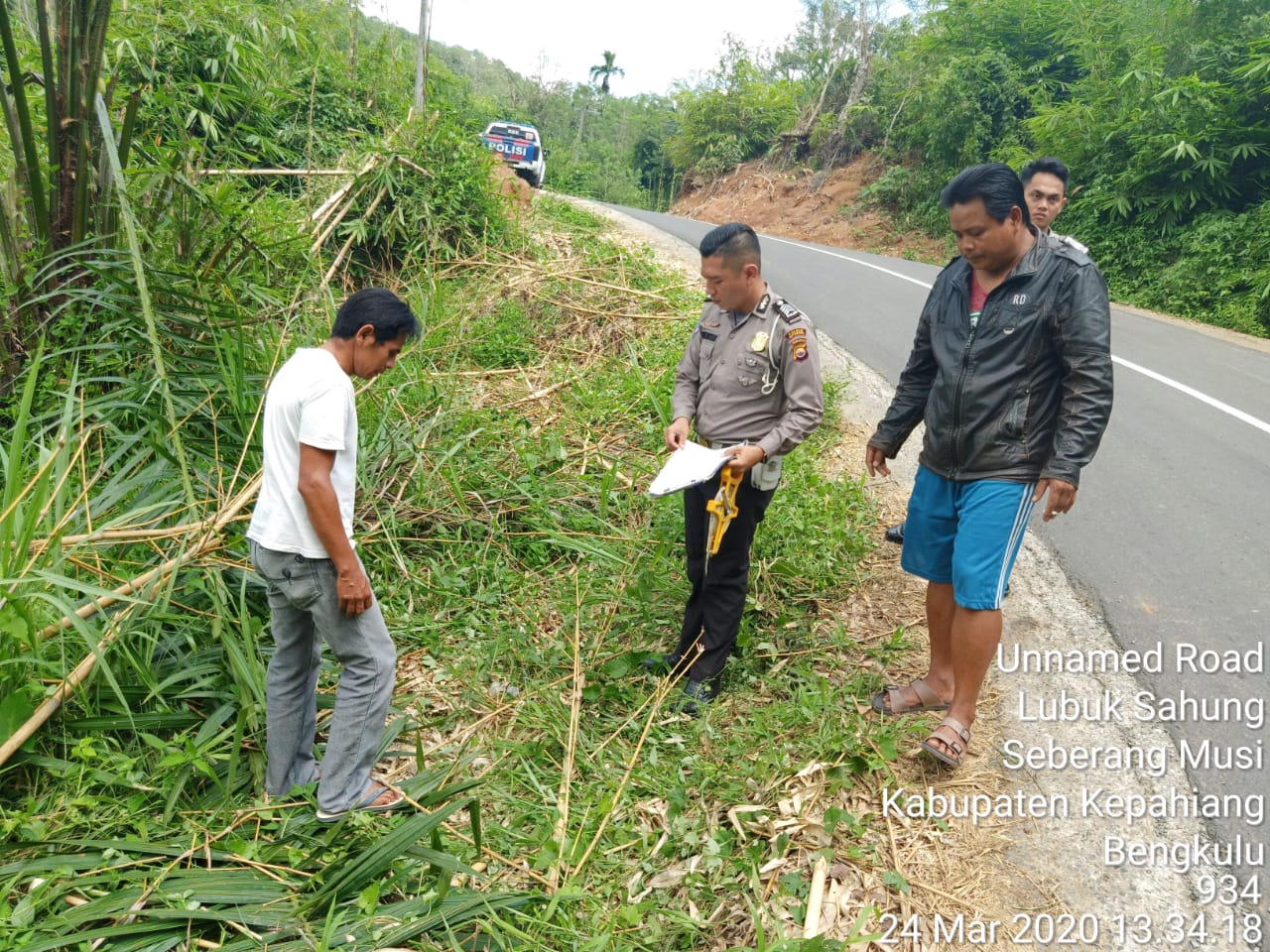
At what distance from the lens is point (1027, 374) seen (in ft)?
8.85

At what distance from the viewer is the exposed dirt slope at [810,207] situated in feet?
64.3

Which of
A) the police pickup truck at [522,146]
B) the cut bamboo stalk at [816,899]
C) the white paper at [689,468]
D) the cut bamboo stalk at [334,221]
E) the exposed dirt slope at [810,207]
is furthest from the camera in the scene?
the exposed dirt slope at [810,207]

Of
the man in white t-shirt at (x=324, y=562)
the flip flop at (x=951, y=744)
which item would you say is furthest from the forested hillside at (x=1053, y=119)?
the man in white t-shirt at (x=324, y=562)

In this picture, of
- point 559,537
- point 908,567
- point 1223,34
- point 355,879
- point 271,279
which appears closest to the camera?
point 355,879

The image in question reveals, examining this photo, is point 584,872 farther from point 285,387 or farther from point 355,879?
point 285,387

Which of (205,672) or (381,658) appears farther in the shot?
(205,672)

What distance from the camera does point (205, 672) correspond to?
314cm

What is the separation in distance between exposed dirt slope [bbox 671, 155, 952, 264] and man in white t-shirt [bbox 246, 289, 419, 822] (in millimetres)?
16520

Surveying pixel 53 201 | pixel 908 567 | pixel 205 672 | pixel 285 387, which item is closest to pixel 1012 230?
pixel 908 567

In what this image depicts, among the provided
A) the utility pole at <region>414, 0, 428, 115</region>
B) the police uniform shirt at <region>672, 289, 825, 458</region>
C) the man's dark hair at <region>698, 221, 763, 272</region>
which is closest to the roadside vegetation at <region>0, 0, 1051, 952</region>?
the police uniform shirt at <region>672, 289, 825, 458</region>

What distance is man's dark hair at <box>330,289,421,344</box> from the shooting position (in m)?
2.57

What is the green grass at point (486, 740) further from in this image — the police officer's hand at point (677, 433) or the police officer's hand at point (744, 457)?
the police officer's hand at point (744, 457)

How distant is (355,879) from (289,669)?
0.74m

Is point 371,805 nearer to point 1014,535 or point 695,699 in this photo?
point 695,699
